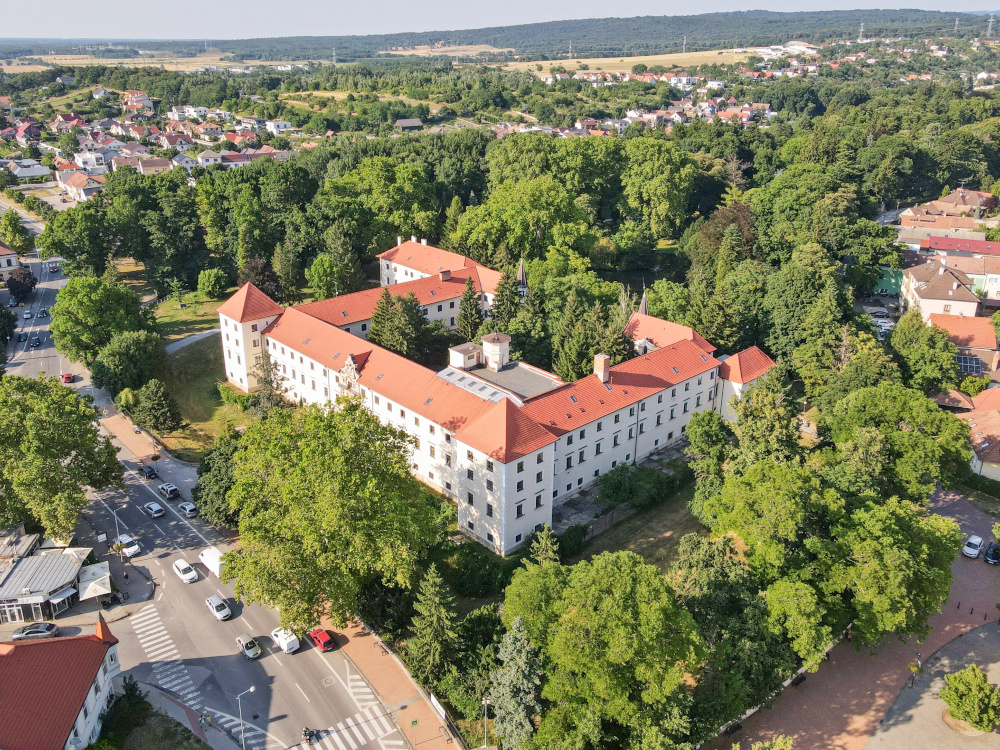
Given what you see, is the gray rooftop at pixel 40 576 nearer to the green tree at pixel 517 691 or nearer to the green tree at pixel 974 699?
the green tree at pixel 517 691

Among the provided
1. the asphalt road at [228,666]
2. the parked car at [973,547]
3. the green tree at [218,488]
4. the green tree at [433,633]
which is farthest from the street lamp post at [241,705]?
the parked car at [973,547]

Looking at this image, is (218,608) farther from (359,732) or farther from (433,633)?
(433,633)

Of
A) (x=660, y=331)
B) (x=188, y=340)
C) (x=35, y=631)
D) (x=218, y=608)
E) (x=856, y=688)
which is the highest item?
(x=660, y=331)

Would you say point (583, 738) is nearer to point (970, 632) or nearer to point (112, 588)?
point (970, 632)

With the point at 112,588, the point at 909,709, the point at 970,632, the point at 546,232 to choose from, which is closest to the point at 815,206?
the point at 546,232

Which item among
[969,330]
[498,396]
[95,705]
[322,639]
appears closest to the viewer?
[95,705]

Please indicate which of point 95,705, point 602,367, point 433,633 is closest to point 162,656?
point 95,705
